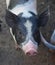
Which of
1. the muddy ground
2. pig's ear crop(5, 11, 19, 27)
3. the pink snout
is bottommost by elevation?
the muddy ground

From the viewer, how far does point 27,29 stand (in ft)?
6.14

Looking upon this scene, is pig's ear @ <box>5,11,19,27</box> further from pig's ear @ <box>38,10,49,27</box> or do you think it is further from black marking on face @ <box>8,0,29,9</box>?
black marking on face @ <box>8,0,29,9</box>

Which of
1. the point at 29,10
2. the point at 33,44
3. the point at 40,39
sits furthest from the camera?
the point at 29,10

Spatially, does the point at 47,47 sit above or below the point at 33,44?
below

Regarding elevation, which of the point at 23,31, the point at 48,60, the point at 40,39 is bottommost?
the point at 48,60

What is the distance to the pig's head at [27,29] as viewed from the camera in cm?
182

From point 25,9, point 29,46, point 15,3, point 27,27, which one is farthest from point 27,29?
point 15,3

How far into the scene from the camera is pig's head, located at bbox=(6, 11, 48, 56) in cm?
182

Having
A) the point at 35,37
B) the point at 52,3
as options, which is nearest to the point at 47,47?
the point at 35,37

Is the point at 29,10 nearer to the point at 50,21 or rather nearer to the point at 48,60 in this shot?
the point at 50,21

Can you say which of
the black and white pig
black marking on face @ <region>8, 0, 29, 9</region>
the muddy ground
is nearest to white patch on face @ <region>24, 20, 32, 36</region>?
the black and white pig

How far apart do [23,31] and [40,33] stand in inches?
7.4

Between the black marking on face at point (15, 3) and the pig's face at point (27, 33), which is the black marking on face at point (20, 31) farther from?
the black marking on face at point (15, 3)

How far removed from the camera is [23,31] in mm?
1872
